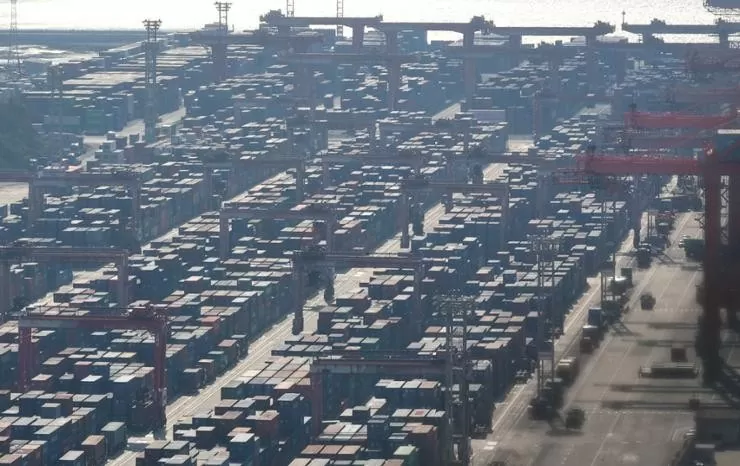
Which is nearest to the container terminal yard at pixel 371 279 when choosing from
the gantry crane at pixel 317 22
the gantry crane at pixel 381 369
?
the gantry crane at pixel 381 369

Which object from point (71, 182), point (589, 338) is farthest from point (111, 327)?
point (71, 182)

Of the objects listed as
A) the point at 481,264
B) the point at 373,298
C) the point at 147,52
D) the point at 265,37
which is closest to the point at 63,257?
the point at 373,298

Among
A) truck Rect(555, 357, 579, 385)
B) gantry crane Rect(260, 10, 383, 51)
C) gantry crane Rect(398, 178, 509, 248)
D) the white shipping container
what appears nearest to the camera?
truck Rect(555, 357, 579, 385)

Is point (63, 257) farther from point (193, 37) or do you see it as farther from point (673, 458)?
point (193, 37)

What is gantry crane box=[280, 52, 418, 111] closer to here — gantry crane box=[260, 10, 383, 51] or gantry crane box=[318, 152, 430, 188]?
gantry crane box=[260, 10, 383, 51]

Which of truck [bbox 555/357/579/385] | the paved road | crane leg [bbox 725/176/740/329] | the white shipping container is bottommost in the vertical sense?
the paved road

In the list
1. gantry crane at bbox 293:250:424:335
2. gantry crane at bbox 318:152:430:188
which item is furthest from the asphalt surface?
gantry crane at bbox 318:152:430:188

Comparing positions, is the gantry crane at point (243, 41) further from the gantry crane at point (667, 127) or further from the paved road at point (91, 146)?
the gantry crane at point (667, 127)
